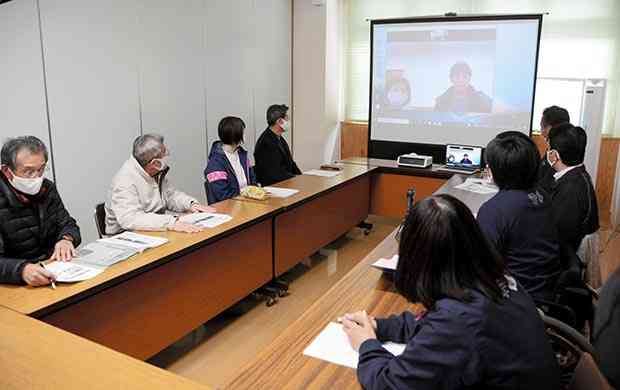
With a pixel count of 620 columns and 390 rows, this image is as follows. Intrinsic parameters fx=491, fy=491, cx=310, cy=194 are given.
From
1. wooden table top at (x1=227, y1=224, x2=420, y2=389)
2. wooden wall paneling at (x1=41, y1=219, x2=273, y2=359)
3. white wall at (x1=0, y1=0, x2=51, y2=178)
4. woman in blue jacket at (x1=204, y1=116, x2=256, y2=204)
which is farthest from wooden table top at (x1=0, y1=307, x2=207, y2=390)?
white wall at (x1=0, y1=0, x2=51, y2=178)

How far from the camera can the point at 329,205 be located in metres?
4.23

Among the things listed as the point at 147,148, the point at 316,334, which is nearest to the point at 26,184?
the point at 147,148

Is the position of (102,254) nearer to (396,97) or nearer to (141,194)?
(141,194)

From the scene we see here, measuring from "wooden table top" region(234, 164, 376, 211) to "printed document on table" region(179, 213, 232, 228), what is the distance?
18.5 inches

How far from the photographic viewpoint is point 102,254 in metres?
2.24

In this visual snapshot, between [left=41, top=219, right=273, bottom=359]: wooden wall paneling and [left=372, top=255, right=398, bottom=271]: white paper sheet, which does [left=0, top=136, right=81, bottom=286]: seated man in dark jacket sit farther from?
[left=372, top=255, right=398, bottom=271]: white paper sheet

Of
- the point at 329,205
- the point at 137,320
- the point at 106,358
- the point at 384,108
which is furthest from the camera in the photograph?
the point at 384,108

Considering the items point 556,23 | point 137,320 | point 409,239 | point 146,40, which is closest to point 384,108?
point 556,23

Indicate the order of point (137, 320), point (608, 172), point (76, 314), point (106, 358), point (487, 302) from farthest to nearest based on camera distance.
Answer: point (608, 172)
point (137, 320)
point (76, 314)
point (106, 358)
point (487, 302)

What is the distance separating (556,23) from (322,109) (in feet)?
9.19

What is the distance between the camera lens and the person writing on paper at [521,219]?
201 cm

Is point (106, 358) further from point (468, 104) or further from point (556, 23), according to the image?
point (556, 23)

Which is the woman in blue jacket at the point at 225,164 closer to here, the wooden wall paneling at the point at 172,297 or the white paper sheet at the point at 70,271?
the wooden wall paneling at the point at 172,297

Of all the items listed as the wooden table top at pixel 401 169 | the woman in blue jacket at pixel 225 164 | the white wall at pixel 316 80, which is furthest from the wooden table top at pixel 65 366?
the white wall at pixel 316 80
